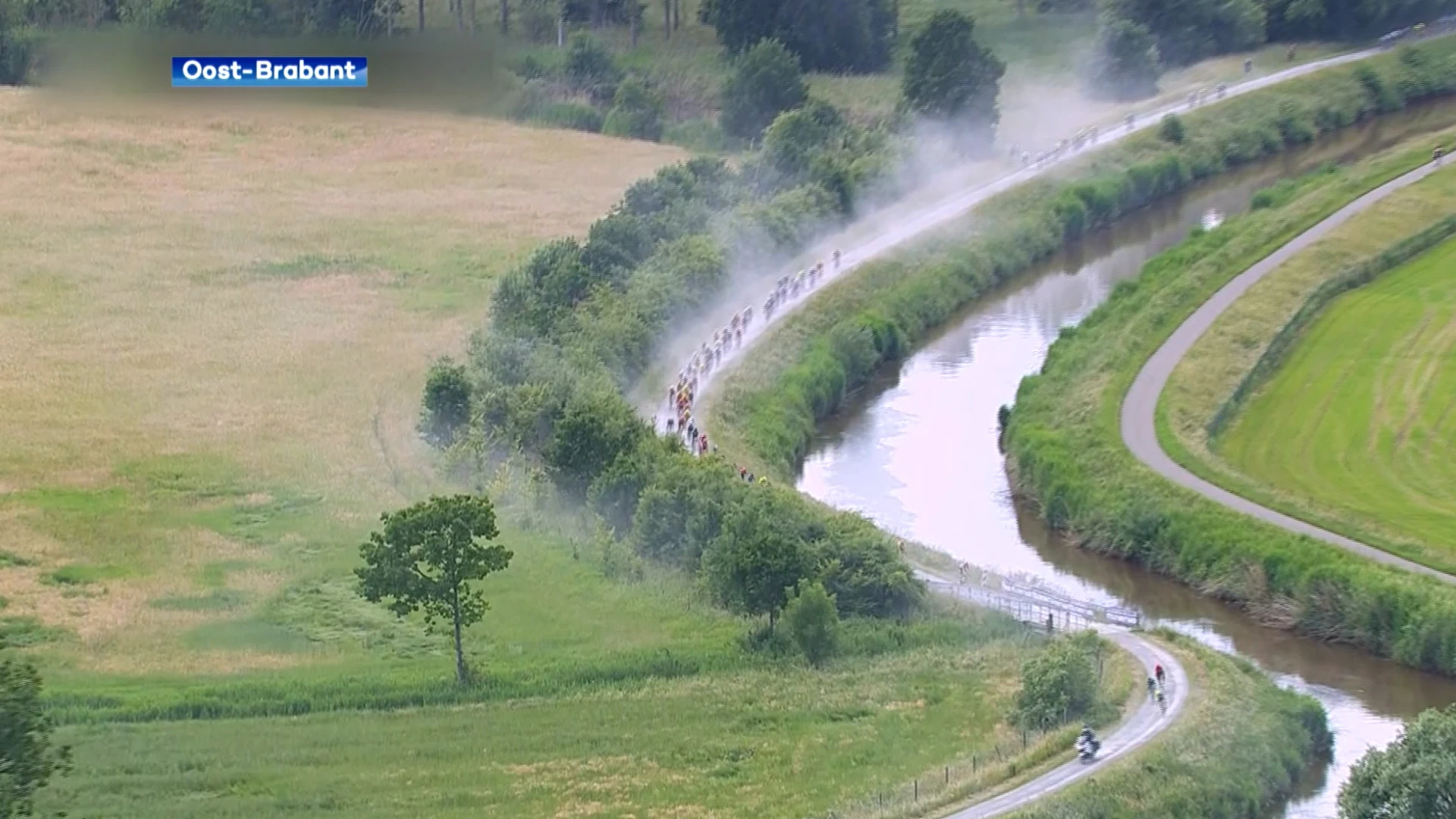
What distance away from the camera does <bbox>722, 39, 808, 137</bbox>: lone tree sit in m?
99.8

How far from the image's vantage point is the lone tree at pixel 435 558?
46406 mm

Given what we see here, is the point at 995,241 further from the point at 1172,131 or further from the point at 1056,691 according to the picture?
the point at 1056,691

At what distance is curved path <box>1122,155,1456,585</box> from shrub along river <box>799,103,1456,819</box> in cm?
259

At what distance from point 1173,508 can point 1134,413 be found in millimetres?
7198

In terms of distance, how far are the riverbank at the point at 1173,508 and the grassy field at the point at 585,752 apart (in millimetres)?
8909

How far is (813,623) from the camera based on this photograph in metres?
46.5

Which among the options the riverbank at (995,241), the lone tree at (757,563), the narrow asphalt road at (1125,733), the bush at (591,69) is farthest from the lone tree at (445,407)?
the bush at (591,69)

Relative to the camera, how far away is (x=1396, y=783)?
36.2 m

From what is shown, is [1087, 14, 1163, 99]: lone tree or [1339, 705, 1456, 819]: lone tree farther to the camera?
[1087, 14, 1163, 99]: lone tree

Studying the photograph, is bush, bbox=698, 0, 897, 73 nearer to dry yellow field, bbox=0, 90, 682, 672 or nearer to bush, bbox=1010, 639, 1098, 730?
dry yellow field, bbox=0, 90, 682, 672

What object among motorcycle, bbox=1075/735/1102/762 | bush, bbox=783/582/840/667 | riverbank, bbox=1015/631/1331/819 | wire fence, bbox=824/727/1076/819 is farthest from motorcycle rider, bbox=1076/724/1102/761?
bush, bbox=783/582/840/667

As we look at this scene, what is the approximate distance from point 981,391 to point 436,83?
20766 millimetres

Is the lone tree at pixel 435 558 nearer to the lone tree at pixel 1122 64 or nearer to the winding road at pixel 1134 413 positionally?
the winding road at pixel 1134 413

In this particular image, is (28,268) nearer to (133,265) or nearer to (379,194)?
(133,265)
